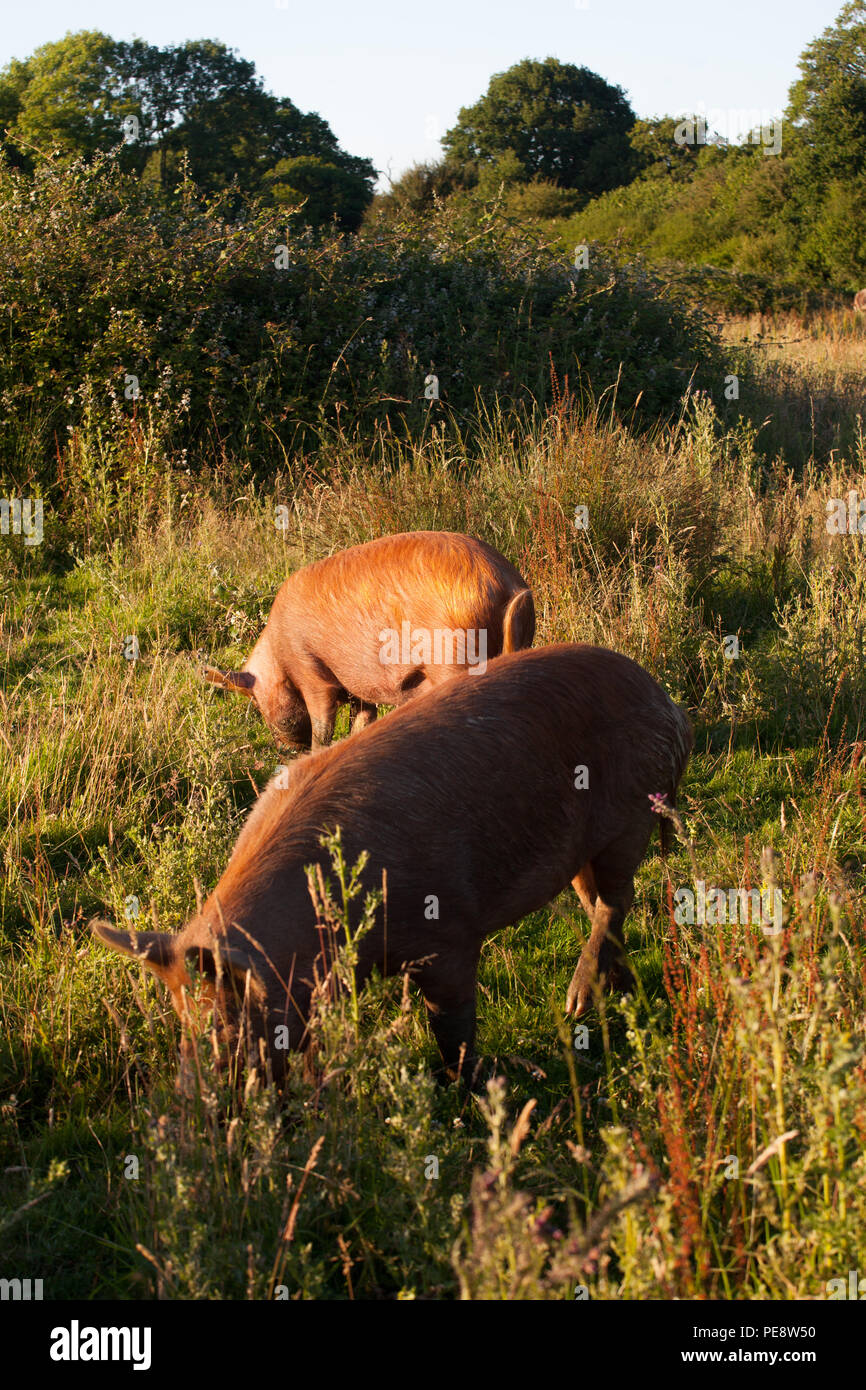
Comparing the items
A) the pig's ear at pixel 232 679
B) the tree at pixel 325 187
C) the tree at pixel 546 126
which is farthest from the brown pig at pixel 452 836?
the tree at pixel 546 126

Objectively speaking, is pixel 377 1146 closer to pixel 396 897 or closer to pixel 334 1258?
pixel 334 1258

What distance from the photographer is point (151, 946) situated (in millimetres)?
2586

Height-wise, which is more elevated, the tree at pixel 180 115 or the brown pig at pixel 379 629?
the tree at pixel 180 115

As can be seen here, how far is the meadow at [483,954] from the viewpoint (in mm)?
2275

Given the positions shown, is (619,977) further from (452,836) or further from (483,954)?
(452,836)

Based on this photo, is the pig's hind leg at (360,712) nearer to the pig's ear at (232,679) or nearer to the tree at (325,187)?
the pig's ear at (232,679)

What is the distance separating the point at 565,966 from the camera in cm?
412

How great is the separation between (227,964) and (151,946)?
0.20 metres

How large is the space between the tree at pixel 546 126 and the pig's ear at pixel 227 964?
54083 mm

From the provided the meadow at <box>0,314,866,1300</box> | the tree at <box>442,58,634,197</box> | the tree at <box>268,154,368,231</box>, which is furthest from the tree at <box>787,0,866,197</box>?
the meadow at <box>0,314,866,1300</box>

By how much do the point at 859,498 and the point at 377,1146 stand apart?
7.22 metres

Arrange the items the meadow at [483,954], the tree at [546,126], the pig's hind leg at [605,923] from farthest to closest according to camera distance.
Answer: the tree at [546,126] < the pig's hind leg at [605,923] < the meadow at [483,954]

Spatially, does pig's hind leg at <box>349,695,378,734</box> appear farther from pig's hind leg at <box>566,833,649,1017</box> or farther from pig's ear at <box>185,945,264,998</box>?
pig's ear at <box>185,945,264,998</box>

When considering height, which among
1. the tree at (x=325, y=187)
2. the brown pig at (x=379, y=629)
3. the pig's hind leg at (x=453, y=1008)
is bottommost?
the pig's hind leg at (x=453, y=1008)
